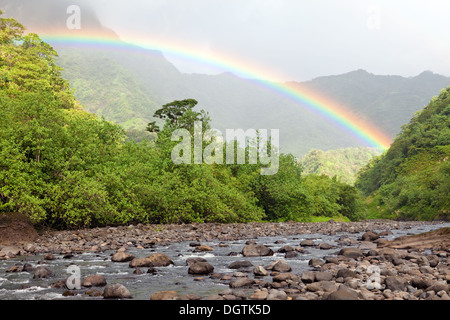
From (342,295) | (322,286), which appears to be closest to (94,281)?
(322,286)

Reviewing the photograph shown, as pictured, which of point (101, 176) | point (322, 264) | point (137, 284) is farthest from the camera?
point (101, 176)

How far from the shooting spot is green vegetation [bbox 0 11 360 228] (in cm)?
2672

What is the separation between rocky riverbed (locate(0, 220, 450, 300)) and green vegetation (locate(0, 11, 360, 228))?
3808 millimetres

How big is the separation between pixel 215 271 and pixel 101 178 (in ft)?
62.7

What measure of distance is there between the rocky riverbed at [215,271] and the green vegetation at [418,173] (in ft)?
210

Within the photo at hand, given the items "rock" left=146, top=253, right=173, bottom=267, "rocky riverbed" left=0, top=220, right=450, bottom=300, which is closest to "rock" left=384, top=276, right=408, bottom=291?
"rocky riverbed" left=0, top=220, right=450, bottom=300

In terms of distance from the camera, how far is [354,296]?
1004cm

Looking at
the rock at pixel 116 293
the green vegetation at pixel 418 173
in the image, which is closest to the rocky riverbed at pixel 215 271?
the rock at pixel 116 293

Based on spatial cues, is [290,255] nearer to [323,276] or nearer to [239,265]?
[239,265]

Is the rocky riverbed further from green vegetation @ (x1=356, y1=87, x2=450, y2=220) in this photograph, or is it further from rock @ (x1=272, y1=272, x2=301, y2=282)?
green vegetation @ (x1=356, y1=87, x2=450, y2=220)

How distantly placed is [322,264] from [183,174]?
28.5 meters

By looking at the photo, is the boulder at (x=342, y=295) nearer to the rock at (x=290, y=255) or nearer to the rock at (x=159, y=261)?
the rock at (x=159, y=261)
